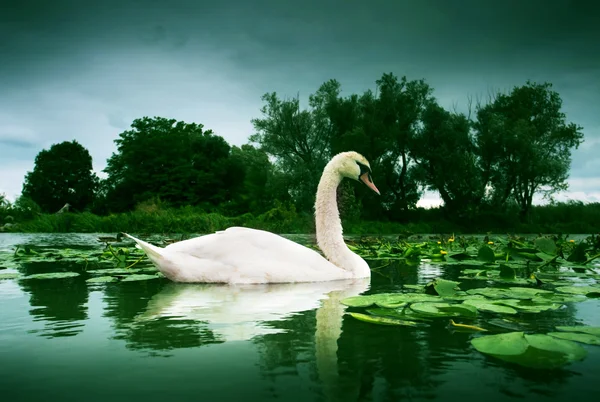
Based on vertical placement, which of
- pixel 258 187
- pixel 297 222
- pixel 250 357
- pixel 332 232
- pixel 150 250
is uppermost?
pixel 258 187

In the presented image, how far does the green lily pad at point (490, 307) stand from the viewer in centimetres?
307

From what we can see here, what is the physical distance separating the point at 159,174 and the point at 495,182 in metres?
32.4

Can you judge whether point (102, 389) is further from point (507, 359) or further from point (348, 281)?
point (348, 281)

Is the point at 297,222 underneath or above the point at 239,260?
above

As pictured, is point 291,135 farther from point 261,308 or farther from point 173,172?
point 261,308

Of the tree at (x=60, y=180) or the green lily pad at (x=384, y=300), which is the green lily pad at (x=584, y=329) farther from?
the tree at (x=60, y=180)

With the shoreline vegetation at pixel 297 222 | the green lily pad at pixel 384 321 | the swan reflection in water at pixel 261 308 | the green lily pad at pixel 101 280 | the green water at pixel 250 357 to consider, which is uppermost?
the shoreline vegetation at pixel 297 222

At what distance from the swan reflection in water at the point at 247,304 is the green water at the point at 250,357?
0.02 m

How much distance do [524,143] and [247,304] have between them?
32.2m

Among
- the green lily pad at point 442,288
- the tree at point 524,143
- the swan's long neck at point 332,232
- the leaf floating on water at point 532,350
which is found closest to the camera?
the leaf floating on water at point 532,350

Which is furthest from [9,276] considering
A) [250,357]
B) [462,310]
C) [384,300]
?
[462,310]

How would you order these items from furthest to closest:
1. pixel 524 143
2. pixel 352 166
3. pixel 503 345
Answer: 1. pixel 524 143
2. pixel 352 166
3. pixel 503 345

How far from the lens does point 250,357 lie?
2.27m

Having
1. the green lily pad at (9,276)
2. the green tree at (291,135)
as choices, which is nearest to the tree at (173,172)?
the green tree at (291,135)
